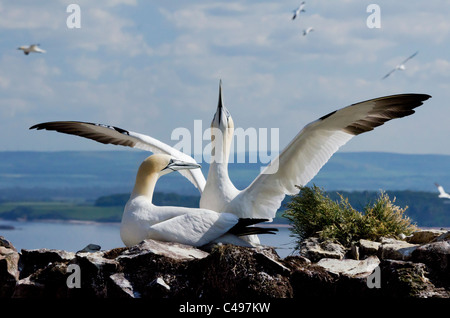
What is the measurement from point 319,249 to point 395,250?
1136mm

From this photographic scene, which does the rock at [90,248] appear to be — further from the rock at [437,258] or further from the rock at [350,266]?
the rock at [437,258]

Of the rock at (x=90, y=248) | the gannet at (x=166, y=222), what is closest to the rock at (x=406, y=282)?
the gannet at (x=166, y=222)

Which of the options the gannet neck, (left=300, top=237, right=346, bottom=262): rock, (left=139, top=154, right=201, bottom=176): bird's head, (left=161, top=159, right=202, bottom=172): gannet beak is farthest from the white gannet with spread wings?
the gannet neck

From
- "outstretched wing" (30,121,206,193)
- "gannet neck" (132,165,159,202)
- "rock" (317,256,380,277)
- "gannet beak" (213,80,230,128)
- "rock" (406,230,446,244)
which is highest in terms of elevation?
"gannet beak" (213,80,230,128)

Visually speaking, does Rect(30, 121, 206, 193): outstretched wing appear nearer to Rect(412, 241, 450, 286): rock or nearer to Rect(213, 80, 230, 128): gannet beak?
Rect(213, 80, 230, 128): gannet beak

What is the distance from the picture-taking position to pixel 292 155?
34.9 ft

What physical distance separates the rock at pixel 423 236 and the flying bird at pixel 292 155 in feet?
5.74

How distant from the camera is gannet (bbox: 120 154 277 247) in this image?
9328 millimetres

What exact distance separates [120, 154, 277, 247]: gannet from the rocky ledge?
306 mm

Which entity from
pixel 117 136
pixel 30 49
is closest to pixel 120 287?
pixel 117 136

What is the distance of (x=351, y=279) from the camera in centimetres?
869

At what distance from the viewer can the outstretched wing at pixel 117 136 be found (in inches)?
462

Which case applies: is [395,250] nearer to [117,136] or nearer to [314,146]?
[314,146]
